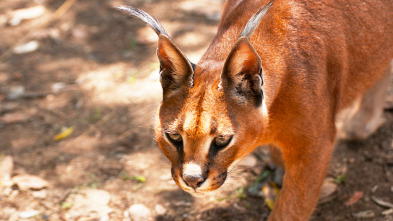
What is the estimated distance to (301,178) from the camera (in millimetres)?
3396

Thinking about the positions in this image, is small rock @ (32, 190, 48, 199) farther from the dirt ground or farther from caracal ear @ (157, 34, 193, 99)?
caracal ear @ (157, 34, 193, 99)

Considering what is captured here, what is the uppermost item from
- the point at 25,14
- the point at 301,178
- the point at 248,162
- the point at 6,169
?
the point at 301,178

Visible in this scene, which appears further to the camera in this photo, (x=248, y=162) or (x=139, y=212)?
(x=248, y=162)

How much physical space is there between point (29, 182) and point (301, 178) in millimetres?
2389

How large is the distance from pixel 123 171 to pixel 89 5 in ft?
11.7

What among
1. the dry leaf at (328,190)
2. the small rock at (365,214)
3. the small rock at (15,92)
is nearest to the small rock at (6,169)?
the small rock at (15,92)

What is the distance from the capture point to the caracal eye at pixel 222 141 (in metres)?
2.74

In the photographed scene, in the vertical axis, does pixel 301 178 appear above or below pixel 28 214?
above

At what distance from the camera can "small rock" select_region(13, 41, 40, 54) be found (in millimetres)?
6270

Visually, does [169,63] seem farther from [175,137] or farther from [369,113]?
[369,113]

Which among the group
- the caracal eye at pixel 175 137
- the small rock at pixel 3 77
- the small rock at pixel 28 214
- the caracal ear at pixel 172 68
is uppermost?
the caracal ear at pixel 172 68

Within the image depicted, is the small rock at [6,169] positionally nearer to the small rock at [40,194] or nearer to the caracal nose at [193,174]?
the small rock at [40,194]

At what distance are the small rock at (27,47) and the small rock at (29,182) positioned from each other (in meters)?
2.41

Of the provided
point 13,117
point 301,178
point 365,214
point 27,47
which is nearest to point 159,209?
point 301,178
